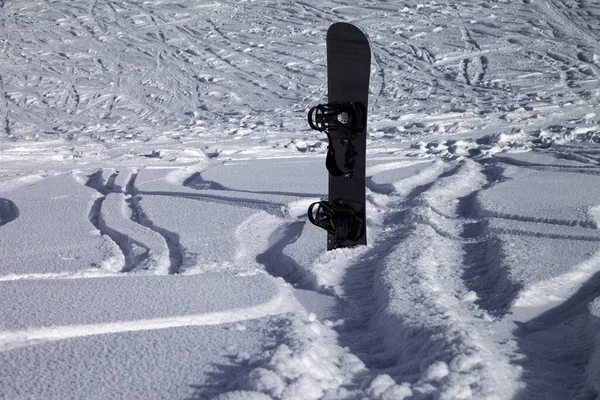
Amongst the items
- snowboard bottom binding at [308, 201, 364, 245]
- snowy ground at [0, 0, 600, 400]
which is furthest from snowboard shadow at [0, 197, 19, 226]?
snowboard bottom binding at [308, 201, 364, 245]

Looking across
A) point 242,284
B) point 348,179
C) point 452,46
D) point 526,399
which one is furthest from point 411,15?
point 526,399

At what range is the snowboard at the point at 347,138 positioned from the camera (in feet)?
11.8

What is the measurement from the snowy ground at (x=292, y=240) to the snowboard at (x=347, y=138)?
164mm

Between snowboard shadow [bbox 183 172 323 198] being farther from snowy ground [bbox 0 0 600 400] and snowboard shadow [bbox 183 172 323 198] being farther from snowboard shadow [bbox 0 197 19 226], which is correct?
snowboard shadow [bbox 0 197 19 226]

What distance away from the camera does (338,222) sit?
11.8ft

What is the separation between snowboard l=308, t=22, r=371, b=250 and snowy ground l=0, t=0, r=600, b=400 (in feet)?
0.54

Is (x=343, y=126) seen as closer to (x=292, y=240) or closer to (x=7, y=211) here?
(x=292, y=240)

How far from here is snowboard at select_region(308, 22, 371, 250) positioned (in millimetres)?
3600

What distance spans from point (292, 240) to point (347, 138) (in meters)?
0.70

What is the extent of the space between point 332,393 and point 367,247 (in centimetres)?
177

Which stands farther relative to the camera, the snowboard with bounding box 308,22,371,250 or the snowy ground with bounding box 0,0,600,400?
the snowboard with bounding box 308,22,371,250

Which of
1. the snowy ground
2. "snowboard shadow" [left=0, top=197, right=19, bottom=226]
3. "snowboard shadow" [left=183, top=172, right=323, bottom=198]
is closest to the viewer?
the snowy ground

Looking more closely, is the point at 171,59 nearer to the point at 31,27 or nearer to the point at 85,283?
the point at 31,27

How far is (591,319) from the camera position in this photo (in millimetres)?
2457
